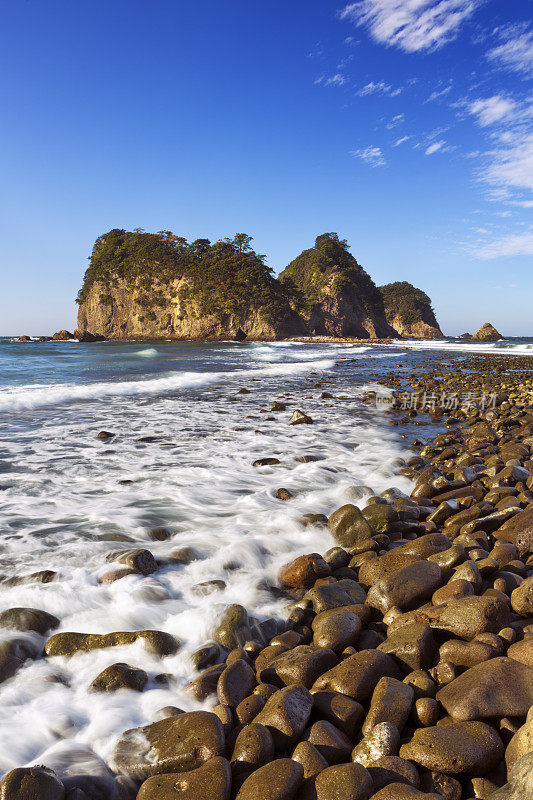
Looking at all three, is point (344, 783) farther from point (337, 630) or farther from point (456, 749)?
point (337, 630)

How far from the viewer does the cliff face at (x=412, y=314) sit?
431 ft

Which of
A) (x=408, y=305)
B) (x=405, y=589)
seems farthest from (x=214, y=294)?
(x=408, y=305)

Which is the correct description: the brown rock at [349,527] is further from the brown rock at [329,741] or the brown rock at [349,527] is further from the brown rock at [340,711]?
the brown rock at [329,741]

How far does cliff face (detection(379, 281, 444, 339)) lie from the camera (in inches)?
5172

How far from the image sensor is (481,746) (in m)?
1.69

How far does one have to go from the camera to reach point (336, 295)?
92.4 meters

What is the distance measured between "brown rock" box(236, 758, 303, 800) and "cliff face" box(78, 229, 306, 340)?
75.1m

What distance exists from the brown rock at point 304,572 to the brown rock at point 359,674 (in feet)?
3.56

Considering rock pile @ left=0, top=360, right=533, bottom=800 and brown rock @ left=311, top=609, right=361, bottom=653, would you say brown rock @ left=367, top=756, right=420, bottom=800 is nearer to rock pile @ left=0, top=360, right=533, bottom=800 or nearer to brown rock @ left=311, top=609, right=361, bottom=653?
rock pile @ left=0, top=360, right=533, bottom=800

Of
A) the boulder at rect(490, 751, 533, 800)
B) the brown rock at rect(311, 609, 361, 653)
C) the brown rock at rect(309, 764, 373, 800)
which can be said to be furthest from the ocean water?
the boulder at rect(490, 751, 533, 800)

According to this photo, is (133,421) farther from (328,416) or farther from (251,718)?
(251,718)

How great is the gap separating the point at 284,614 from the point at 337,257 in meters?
107

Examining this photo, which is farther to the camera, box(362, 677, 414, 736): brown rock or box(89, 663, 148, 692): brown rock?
box(89, 663, 148, 692): brown rock

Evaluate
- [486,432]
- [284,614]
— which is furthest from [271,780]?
[486,432]
